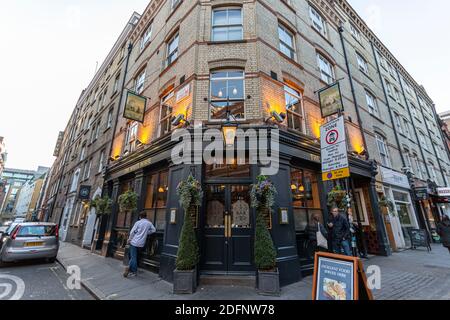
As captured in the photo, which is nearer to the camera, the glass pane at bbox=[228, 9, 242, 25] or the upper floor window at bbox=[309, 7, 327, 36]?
the glass pane at bbox=[228, 9, 242, 25]

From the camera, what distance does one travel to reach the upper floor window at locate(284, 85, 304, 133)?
8.36m

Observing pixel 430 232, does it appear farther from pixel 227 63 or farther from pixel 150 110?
pixel 150 110

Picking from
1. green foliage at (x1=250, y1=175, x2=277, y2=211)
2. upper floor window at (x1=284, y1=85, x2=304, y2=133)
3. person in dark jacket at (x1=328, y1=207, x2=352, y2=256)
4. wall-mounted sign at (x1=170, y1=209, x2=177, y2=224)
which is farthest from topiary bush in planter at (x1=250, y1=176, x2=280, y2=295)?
upper floor window at (x1=284, y1=85, x2=304, y2=133)

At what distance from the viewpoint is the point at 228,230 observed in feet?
20.2

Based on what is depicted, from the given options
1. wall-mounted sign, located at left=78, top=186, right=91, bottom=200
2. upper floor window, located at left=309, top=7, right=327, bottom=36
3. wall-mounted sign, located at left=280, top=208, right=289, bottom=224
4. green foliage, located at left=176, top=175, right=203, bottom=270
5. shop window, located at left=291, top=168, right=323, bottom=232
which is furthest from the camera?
wall-mounted sign, located at left=78, top=186, right=91, bottom=200

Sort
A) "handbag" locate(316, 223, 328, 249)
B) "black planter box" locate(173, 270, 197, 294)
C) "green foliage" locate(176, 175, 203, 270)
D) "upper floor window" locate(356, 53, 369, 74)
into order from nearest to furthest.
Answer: "black planter box" locate(173, 270, 197, 294)
"green foliage" locate(176, 175, 203, 270)
"handbag" locate(316, 223, 328, 249)
"upper floor window" locate(356, 53, 369, 74)

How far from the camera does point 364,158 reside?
433 inches

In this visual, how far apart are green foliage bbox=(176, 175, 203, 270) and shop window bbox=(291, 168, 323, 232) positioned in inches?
142

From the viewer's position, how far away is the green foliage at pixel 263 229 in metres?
5.21

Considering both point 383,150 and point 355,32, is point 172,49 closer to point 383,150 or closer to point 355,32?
point 383,150

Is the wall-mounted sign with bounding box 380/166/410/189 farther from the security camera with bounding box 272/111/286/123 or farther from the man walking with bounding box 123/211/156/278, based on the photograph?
the man walking with bounding box 123/211/156/278
